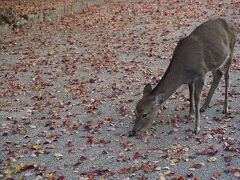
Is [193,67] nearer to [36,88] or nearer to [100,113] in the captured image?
[100,113]

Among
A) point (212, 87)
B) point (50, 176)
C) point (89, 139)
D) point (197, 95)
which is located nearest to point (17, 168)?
point (50, 176)

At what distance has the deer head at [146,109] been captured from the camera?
7133 millimetres

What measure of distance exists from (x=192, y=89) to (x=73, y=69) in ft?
15.4

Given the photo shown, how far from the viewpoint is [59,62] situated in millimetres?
12531

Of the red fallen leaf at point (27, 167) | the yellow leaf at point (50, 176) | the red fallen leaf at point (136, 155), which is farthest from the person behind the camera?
the red fallen leaf at point (136, 155)

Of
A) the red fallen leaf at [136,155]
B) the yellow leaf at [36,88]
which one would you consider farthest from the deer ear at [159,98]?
the yellow leaf at [36,88]

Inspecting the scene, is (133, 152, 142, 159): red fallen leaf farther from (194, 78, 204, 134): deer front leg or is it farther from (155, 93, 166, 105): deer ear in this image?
(194, 78, 204, 134): deer front leg

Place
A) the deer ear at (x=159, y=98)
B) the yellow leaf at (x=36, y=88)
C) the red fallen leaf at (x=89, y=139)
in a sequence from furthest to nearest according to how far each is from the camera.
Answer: the yellow leaf at (x=36, y=88) < the red fallen leaf at (x=89, y=139) < the deer ear at (x=159, y=98)

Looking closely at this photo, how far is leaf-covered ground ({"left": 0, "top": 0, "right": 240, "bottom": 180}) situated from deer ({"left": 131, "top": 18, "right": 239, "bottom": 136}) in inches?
14.9

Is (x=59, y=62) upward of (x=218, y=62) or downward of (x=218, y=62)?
downward

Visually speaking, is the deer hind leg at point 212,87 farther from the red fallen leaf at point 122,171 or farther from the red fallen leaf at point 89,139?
the red fallen leaf at point 122,171

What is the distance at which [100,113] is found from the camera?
8531 millimetres

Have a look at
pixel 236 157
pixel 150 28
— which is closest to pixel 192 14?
pixel 150 28

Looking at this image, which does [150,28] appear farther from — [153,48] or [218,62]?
[218,62]
